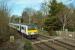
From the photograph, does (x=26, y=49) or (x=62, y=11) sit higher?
(x=62, y=11)

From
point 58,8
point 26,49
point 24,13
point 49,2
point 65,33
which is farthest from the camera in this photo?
point 24,13

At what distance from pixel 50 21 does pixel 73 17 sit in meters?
6.55

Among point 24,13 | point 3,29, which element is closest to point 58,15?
point 3,29

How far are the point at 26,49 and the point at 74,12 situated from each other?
4580 cm

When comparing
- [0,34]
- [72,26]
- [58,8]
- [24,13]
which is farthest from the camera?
[24,13]

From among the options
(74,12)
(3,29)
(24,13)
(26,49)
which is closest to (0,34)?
(3,29)

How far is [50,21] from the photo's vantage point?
63156 millimetres

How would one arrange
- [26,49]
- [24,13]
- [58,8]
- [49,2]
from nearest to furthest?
[26,49], [58,8], [49,2], [24,13]

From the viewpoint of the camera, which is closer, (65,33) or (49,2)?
(65,33)

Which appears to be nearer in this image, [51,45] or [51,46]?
[51,46]

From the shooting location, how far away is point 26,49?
68.8ft

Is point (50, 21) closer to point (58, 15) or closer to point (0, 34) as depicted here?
point (58, 15)

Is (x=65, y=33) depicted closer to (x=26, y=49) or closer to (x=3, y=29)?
(x=3, y=29)

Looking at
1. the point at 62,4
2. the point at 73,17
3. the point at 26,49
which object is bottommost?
the point at 26,49
